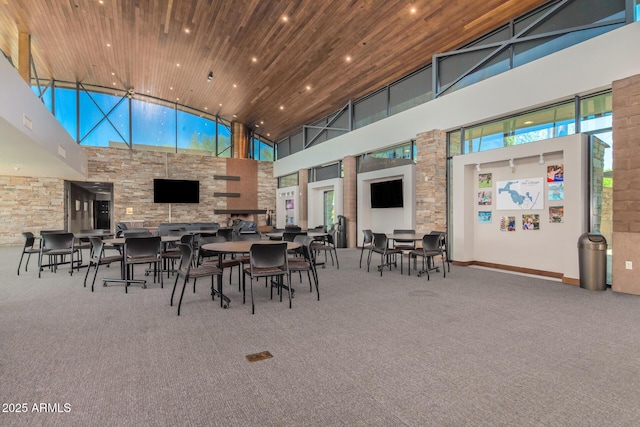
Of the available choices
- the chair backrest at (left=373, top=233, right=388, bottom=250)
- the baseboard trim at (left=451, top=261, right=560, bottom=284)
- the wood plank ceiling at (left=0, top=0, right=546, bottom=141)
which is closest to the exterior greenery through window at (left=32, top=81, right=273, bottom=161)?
the wood plank ceiling at (left=0, top=0, right=546, bottom=141)

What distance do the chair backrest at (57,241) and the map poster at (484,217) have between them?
28.6 feet

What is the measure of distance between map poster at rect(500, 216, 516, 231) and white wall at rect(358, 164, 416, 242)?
2.26m

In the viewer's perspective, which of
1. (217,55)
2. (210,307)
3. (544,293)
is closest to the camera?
(210,307)

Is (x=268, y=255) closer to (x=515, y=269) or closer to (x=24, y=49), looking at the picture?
(x=515, y=269)

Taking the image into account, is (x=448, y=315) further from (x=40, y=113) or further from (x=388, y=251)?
(x=40, y=113)

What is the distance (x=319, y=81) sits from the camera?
382 inches

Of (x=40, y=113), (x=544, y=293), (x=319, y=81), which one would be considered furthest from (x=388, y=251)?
(x=40, y=113)

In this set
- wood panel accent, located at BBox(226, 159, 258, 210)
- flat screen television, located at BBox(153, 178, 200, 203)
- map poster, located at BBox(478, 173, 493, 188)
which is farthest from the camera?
wood panel accent, located at BBox(226, 159, 258, 210)

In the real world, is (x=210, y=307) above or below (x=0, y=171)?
below

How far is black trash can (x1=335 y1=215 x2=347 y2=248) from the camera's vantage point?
11.1m

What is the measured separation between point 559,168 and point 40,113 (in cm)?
1021

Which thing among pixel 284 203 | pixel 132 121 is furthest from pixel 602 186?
pixel 132 121

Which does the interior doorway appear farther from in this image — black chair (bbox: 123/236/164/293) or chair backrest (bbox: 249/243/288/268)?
chair backrest (bbox: 249/243/288/268)

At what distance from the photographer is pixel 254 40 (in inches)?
302
